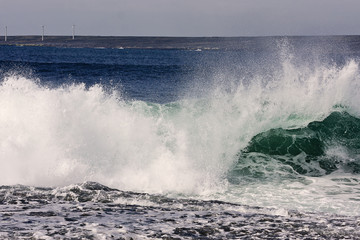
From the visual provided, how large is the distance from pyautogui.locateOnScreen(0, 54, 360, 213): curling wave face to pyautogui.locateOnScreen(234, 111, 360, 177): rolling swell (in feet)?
0.08

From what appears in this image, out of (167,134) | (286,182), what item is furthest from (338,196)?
(167,134)

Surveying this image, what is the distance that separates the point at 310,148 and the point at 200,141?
3.18 meters

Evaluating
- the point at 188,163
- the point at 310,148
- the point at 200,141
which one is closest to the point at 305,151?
the point at 310,148

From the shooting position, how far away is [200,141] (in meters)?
11.9

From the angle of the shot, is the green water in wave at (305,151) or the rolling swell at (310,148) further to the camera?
the rolling swell at (310,148)

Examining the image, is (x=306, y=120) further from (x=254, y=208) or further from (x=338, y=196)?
(x=254, y=208)

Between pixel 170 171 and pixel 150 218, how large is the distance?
11.6 ft

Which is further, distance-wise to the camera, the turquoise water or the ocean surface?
the turquoise water

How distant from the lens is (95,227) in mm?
6191

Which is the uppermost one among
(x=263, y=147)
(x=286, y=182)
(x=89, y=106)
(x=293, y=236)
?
(x=89, y=106)

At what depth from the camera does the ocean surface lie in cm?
651

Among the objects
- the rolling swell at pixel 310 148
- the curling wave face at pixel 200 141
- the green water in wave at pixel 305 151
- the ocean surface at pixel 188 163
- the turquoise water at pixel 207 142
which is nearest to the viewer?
the ocean surface at pixel 188 163

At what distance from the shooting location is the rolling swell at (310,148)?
11914mm

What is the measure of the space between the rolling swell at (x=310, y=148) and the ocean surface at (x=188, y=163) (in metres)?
0.03
